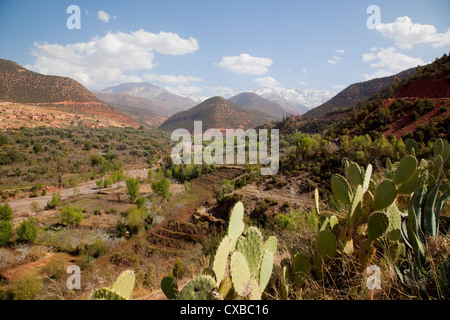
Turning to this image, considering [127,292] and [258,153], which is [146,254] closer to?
[127,292]

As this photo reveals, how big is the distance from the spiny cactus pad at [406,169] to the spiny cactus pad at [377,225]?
2.62 ft

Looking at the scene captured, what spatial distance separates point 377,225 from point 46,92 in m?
67.1

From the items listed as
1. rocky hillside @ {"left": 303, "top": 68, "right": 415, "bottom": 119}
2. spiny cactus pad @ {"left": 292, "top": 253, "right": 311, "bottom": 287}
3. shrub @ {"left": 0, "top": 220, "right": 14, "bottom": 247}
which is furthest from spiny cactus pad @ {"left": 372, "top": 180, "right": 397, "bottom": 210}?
rocky hillside @ {"left": 303, "top": 68, "right": 415, "bottom": 119}

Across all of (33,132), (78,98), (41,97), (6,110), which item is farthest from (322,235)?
(78,98)

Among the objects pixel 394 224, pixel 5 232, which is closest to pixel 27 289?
pixel 5 232

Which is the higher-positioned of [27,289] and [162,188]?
[162,188]

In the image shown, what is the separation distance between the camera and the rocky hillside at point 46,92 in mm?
46362

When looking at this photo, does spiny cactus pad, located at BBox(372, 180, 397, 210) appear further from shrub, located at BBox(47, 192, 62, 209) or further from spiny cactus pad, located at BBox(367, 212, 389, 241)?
shrub, located at BBox(47, 192, 62, 209)

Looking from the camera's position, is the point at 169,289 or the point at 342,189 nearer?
the point at 169,289

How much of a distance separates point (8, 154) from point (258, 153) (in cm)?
3286

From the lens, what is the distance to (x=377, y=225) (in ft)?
6.57

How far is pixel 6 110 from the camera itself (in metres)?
40.7

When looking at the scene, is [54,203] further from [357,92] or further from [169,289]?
[357,92]

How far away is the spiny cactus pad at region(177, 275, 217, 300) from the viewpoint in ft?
4.38
